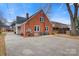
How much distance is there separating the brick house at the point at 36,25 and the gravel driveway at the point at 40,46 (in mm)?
58

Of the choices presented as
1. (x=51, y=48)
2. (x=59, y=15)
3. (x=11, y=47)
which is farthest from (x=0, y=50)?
(x=59, y=15)

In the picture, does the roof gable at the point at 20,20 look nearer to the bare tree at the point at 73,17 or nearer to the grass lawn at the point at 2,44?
the grass lawn at the point at 2,44

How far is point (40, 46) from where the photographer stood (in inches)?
93.8

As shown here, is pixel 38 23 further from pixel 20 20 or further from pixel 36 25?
pixel 20 20

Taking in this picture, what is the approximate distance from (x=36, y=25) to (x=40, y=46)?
0.24 metres

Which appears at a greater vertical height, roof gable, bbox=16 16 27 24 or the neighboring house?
roof gable, bbox=16 16 27 24

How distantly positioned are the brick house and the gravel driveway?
6 cm

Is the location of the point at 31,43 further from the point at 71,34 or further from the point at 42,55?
the point at 71,34

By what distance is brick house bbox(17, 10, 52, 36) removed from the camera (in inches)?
94.3

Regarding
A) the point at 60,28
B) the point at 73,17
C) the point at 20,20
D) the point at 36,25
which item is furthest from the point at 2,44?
the point at 73,17

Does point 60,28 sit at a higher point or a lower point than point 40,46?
higher

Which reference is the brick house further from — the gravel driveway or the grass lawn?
the grass lawn

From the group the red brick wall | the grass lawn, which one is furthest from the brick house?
the grass lawn

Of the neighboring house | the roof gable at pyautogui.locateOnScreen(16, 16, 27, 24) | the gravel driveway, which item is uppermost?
the roof gable at pyautogui.locateOnScreen(16, 16, 27, 24)
